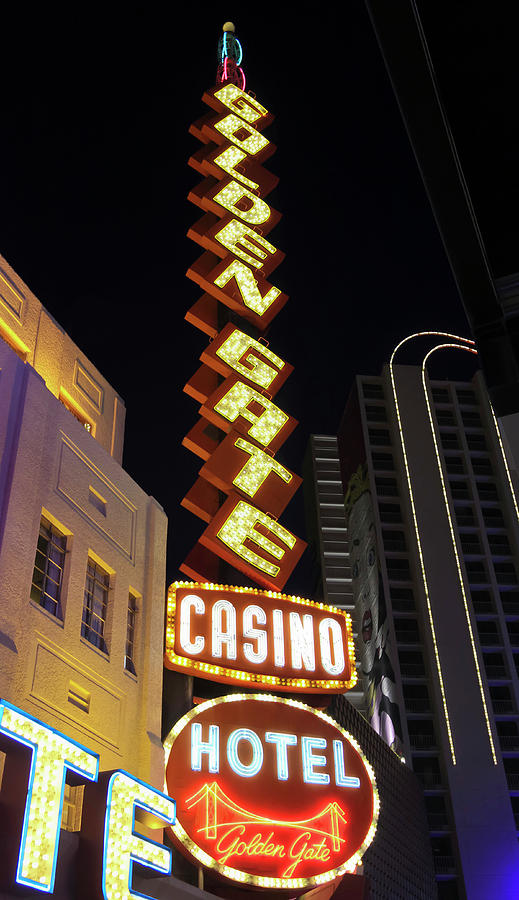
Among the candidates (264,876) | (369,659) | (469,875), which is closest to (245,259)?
(264,876)

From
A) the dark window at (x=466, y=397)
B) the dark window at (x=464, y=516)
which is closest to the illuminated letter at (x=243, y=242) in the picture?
the dark window at (x=464, y=516)

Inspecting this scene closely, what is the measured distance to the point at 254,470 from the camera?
23.6 meters

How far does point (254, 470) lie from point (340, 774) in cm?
899

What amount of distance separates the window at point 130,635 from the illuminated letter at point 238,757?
2459 millimetres

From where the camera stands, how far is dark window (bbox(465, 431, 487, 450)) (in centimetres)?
8362

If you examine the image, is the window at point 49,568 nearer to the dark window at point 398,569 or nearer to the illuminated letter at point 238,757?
the illuminated letter at point 238,757

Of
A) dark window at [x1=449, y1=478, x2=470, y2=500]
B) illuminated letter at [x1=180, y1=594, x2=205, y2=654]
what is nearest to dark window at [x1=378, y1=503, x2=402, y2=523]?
dark window at [x1=449, y1=478, x2=470, y2=500]

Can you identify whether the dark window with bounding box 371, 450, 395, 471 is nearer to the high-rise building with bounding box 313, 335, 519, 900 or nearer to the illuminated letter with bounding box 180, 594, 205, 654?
the high-rise building with bounding box 313, 335, 519, 900

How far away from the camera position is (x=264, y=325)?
27.4m

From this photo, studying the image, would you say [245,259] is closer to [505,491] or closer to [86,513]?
[86,513]

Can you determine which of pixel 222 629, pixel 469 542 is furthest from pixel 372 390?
pixel 222 629

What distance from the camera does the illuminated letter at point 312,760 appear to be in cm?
1724

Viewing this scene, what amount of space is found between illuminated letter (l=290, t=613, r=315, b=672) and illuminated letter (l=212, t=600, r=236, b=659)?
150cm

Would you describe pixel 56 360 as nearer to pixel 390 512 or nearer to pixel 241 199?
pixel 241 199
